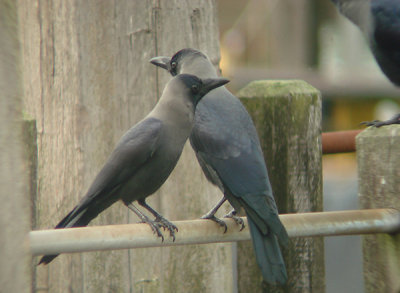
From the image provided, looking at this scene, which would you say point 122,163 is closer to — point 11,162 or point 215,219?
point 215,219

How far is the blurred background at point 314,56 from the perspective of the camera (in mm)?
10453

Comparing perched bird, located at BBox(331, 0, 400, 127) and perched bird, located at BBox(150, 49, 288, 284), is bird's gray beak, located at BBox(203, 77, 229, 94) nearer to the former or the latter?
perched bird, located at BBox(150, 49, 288, 284)

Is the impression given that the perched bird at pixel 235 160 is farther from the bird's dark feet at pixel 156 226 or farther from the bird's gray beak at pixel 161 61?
the bird's dark feet at pixel 156 226

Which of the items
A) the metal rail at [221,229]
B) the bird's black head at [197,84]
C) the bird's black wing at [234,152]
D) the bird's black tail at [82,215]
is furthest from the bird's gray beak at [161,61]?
the metal rail at [221,229]

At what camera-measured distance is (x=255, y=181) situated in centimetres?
235

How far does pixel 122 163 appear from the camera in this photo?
2.39 metres

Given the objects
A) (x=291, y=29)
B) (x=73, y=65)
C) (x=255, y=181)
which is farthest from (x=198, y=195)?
(x=291, y=29)

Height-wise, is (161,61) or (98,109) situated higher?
(161,61)

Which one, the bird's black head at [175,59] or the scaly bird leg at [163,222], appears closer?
the scaly bird leg at [163,222]

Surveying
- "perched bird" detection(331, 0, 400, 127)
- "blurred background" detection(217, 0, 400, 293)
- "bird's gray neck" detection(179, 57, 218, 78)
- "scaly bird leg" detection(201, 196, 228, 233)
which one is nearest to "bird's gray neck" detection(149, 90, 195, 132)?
"bird's gray neck" detection(179, 57, 218, 78)

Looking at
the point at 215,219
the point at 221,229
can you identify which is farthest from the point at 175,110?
the point at 221,229

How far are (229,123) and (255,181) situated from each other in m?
0.36

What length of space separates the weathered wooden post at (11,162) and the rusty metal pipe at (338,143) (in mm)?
1468

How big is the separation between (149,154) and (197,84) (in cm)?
29
